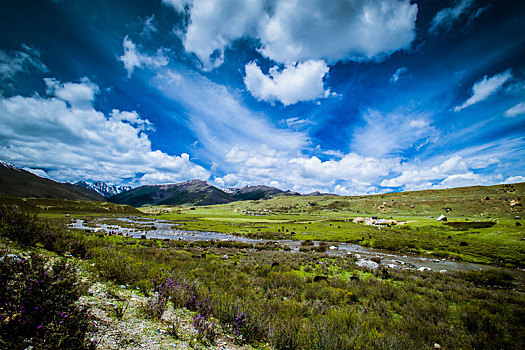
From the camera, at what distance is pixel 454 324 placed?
8.53 m

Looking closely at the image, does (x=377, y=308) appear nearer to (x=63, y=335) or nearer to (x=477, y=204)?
(x=63, y=335)

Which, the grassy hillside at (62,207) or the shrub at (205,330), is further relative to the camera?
the grassy hillside at (62,207)

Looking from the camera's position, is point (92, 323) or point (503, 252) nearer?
point (92, 323)

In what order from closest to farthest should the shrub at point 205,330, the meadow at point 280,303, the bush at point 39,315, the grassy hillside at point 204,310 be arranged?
the bush at point 39,315 < the grassy hillside at point 204,310 < the meadow at point 280,303 < the shrub at point 205,330

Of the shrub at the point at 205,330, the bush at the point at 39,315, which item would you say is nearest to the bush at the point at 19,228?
the bush at the point at 39,315

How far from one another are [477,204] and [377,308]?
9733cm

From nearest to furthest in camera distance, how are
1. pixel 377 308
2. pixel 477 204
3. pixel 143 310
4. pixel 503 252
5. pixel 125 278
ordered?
pixel 143 310
pixel 125 278
pixel 377 308
pixel 503 252
pixel 477 204

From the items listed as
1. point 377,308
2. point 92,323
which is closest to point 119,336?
point 92,323

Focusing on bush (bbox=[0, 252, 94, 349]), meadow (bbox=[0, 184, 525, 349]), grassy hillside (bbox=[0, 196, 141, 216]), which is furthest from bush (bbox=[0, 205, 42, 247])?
grassy hillside (bbox=[0, 196, 141, 216])

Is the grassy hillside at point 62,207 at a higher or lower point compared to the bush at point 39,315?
lower

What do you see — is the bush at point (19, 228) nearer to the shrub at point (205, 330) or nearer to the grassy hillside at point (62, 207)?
the shrub at point (205, 330)

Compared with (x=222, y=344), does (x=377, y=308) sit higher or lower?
lower

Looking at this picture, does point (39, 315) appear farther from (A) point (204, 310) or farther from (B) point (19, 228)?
(B) point (19, 228)

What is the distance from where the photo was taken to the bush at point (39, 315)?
3.08m
